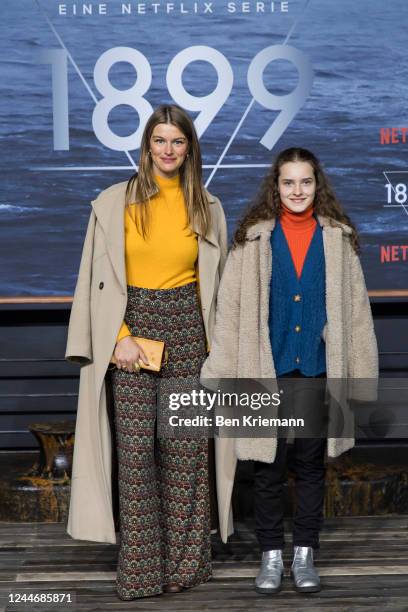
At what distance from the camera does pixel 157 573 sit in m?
4.13

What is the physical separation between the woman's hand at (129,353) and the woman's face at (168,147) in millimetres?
576

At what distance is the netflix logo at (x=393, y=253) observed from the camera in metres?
5.73

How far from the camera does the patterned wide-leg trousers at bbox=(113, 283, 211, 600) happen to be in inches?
160

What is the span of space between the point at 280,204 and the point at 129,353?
0.71m

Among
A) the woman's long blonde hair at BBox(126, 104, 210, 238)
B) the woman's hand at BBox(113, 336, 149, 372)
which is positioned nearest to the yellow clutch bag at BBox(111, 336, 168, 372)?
the woman's hand at BBox(113, 336, 149, 372)

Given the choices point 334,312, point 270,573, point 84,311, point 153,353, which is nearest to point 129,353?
point 153,353

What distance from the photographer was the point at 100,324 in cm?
407

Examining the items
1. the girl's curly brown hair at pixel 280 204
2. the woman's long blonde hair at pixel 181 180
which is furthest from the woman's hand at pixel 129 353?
the girl's curly brown hair at pixel 280 204

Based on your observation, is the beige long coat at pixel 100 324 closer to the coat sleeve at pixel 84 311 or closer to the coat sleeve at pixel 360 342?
the coat sleeve at pixel 84 311

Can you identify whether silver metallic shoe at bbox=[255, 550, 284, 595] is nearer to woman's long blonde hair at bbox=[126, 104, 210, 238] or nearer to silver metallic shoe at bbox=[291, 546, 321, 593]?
silver metallic shoe at bbox=[291, 546, 321, 593]

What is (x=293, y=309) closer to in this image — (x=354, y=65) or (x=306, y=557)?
(x=306, y=557)

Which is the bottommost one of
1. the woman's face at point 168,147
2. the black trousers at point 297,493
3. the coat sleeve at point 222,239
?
the black trousers at point 297,493

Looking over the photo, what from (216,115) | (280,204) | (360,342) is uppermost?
(216,115)

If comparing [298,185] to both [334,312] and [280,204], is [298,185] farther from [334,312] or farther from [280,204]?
[334,312]
